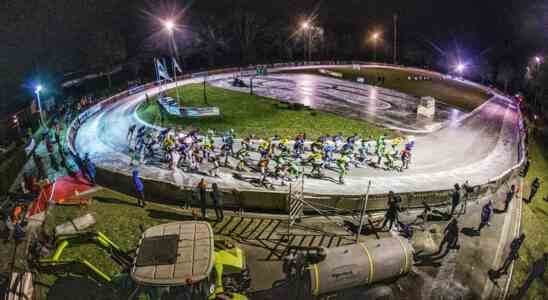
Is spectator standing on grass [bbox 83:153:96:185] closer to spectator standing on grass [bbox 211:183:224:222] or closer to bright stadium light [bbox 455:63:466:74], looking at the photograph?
spectator standing on grass [bbox 211:183:224:222]

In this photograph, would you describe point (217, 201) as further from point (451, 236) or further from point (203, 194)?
point (451, 236)

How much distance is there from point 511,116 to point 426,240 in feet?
115

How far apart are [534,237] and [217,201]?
53.3 feet

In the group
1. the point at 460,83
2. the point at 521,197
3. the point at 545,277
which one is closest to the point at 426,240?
the point at 545,277

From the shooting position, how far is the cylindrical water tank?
1099 centimetres

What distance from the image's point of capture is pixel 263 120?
35.5 m

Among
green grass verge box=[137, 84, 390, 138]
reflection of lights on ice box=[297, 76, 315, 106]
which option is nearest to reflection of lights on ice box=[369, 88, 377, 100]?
reflection of lights on ice box=[297, 76, 315, 106]

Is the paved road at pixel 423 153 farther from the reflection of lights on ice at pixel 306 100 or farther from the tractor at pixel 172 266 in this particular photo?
the tractor at pixel 172 266

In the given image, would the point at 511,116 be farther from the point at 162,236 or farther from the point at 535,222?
the point at 162,236

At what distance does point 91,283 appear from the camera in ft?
38.5

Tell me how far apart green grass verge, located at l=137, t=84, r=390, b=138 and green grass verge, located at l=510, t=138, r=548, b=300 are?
12.3 m

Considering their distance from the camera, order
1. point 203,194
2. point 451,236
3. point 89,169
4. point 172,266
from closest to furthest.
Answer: point 172,266
point 451,236
point 203,194
point 89,169

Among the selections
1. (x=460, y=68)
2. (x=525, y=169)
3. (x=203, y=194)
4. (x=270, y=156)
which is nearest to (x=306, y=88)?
(x=270, y=156)

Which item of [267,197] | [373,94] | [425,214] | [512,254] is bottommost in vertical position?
[512,254]
